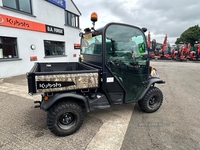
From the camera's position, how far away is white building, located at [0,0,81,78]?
6.59 m

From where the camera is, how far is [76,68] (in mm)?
3605

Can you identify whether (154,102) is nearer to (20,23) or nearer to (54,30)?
(20,23)

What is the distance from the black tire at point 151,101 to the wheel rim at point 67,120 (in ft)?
5.55

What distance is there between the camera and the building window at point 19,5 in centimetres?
663

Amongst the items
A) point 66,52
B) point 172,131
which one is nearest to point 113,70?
point 172,131

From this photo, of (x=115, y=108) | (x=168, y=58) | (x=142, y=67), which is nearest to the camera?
(x=142, y=67)

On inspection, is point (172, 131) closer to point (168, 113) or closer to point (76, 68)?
point (168, 113)

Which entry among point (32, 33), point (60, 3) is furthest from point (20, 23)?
point (60, 3)

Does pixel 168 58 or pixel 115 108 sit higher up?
pixel 168 58

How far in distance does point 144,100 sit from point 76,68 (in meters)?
2.03

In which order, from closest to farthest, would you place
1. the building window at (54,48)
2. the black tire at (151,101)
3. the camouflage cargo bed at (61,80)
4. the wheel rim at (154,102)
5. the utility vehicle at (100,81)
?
the camouflage cargo bed at (61,80)
the utility vehicle at (100,81)
the black tire at (151,101)
the wheel rim at (154,102)
the building window at (54,48)

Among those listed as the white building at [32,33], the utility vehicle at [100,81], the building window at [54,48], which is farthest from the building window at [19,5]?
the utility vehicle at [100,81]

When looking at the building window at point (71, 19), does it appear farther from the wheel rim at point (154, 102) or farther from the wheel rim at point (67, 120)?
the wheel rim at point (67, 120)

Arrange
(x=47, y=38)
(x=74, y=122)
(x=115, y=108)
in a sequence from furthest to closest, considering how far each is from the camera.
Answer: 1. (x=47, y=38)
2. (x=115, y=108)
3. (x=74, y=122)
